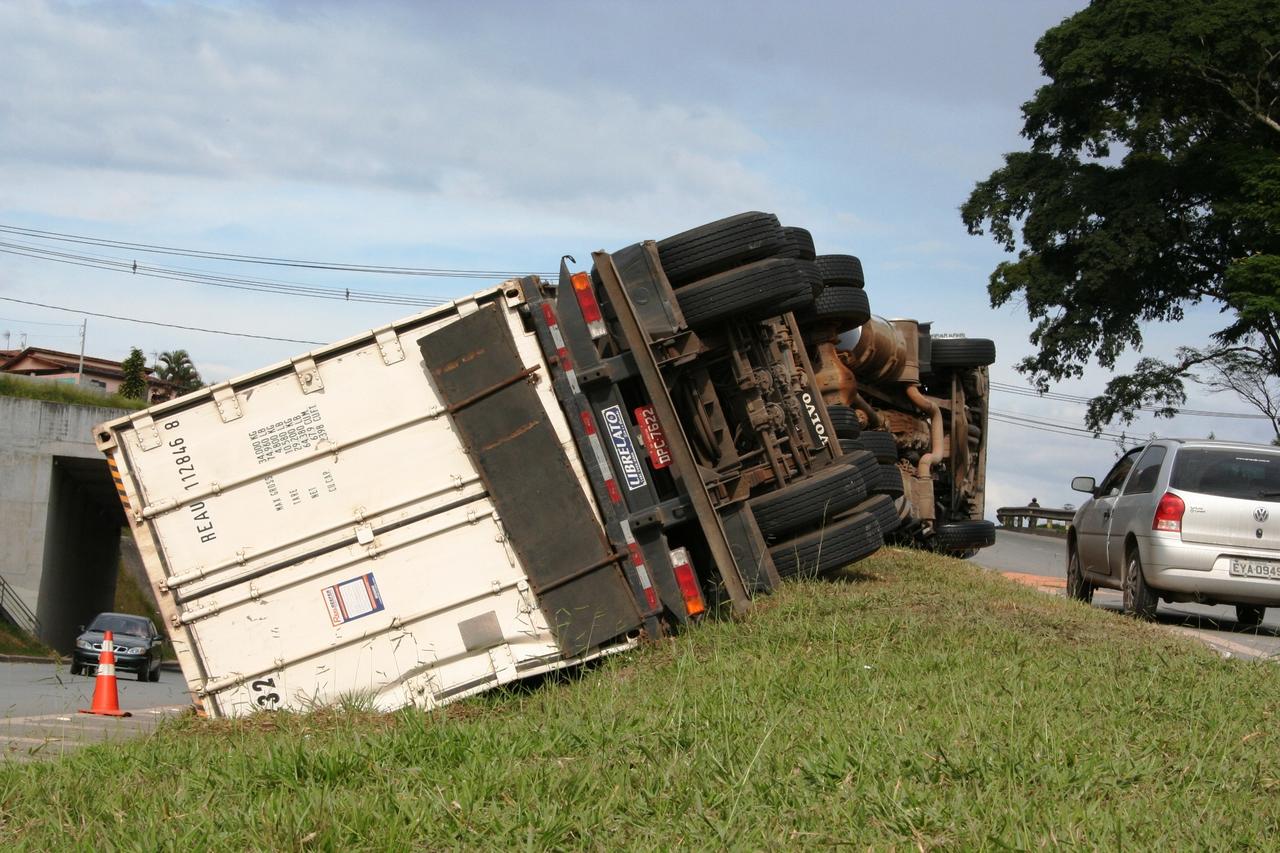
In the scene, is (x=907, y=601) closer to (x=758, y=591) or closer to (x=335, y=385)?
(x=758, y=591)

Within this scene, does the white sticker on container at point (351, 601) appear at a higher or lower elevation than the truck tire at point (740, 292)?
lower

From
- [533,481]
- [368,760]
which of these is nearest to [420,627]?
[533,481]

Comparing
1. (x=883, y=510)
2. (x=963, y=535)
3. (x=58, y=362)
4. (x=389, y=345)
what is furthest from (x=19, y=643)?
(x=58, y=362)

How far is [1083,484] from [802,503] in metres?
5.42

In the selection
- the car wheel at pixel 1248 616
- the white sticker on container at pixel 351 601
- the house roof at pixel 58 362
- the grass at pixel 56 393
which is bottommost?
the car wheel at pixel 1248 616

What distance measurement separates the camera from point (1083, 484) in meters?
13.4

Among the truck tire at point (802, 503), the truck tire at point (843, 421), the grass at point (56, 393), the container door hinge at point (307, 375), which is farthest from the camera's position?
the grass at point (56, 393)

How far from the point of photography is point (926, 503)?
48.6 feet

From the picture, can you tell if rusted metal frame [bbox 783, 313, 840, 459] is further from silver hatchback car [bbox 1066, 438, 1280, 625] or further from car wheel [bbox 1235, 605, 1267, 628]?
car wheel [bbox 1235, 605, 1267, 628]

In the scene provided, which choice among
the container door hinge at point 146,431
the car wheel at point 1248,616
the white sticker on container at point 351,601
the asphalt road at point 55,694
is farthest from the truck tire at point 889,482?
the asphalt road at point 55,694

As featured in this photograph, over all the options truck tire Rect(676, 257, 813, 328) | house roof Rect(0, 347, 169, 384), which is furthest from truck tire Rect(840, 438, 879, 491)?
house roof Rect(0, 347, 169, 384)

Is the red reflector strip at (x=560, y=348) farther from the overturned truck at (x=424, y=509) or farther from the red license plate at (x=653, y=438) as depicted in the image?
the red license plate at (x=653, y=438)

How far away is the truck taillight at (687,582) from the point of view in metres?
8.20

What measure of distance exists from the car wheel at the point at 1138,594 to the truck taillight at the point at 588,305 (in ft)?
17.8
